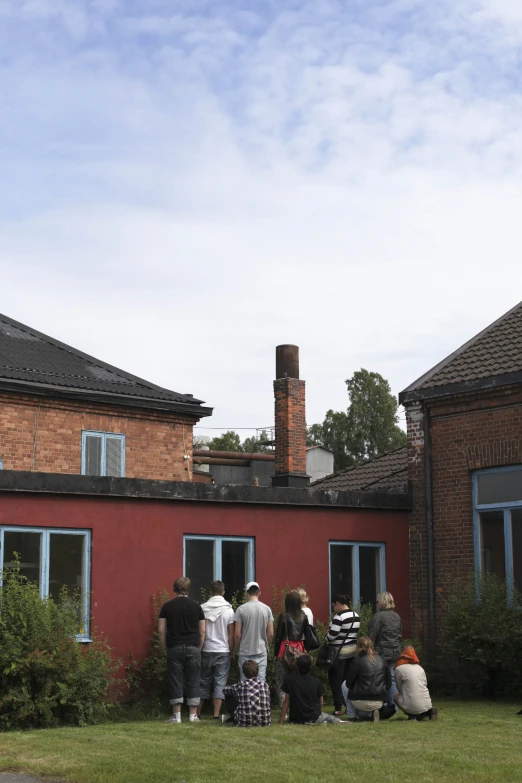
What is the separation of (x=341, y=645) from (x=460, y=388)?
17.6 ft

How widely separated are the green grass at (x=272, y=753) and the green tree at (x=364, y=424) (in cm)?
4737

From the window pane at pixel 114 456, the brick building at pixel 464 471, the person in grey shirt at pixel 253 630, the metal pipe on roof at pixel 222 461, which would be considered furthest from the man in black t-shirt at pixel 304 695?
the metal pipe on roof at pixel 222 461

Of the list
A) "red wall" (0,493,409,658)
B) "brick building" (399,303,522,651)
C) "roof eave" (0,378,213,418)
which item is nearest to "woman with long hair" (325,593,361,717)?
"red wall" (0,493,409,658)

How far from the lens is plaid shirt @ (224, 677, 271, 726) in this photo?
12.1 metres

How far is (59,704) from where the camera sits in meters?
12.5

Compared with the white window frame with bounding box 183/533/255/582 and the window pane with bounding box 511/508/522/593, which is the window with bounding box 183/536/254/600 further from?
the window pane with bounding box 511/508/522/593

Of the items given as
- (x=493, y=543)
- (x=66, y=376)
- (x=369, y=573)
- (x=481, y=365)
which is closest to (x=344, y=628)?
(x=369, y=573)

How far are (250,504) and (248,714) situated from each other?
4317mm

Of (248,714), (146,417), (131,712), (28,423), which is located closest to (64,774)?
(248,714)

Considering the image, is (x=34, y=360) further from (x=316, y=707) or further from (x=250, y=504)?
(x=316, y=707)

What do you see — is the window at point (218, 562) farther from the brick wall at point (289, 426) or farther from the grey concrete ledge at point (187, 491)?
the brick wall at point (289, 426)

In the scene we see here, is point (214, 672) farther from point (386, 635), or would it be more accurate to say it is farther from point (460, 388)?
point (460, 388)

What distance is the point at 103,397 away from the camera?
2231cm

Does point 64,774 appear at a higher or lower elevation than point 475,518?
lower
